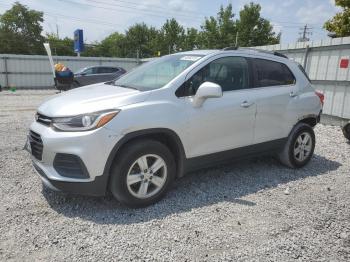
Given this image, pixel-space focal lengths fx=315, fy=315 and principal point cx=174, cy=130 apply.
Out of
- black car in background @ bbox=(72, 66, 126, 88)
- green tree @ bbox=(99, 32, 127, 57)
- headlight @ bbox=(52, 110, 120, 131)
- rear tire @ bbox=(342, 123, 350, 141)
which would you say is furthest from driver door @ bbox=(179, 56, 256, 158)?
green tree @ bbox=(99, 32, 127, 57)

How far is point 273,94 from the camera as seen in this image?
4625mm

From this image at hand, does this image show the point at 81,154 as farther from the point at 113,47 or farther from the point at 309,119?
the point at 113,47

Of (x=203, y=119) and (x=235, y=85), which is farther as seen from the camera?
(x=235, y=85)

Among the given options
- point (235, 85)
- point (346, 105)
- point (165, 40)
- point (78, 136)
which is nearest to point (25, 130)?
point (78, 136)

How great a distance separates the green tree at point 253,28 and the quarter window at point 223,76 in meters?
33.9

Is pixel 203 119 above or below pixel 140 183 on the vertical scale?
above

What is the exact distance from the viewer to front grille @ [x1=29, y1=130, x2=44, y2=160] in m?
3.38

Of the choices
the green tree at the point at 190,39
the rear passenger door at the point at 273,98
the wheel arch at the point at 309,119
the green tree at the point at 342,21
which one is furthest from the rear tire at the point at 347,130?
the green tree at the point at 190,39

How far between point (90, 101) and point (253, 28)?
36426mm

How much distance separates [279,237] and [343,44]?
6.96 metres

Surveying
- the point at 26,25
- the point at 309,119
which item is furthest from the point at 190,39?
the point at 309,119

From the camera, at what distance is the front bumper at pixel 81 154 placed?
314cm

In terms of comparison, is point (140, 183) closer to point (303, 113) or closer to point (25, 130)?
point (303, 113)

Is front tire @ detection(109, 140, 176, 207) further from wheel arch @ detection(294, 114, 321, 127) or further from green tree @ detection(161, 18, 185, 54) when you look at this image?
green tree @ detection(161, 18, 185, 54)
